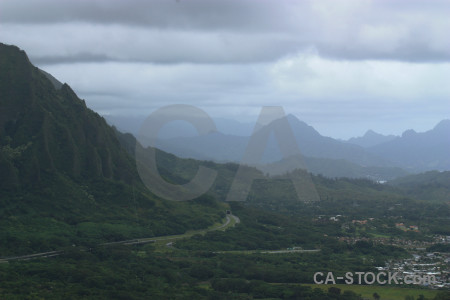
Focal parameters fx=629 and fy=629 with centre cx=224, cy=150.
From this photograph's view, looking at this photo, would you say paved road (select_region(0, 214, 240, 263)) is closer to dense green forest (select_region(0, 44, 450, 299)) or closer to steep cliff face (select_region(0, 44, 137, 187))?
dense green forest (select_region(0, 44, 450, 299))

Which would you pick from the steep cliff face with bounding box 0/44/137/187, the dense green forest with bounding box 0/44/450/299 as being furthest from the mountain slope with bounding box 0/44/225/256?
the dense green forest with bounding box 0/44/450/299

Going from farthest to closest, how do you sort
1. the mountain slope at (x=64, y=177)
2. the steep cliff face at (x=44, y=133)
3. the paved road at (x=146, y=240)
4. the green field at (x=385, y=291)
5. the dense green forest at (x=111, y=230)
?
1. the steep cliff face at (x=44, y=133)
2. the mountain slope at (x=64, y=177)
3. the paved road at (x=146, y=240)
4. the green field at (x=385, y=291)
5. the dense green forest at (x=111, y=230)

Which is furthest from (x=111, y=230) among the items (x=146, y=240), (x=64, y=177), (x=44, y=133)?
(x=44, y=133)

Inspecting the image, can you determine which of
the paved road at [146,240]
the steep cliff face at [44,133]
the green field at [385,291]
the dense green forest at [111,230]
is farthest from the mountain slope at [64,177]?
the green field at [385,291]

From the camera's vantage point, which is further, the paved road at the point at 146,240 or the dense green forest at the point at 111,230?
the paved road at the point at 146,240

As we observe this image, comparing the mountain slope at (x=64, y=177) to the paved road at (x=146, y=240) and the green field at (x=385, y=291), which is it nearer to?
the paved road at (x=146, y=240)

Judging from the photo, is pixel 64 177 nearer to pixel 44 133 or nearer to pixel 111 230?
pixel 44 133

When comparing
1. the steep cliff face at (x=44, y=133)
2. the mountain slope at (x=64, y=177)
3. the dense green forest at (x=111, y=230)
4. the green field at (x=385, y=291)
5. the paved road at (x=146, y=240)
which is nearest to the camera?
the dense green forest at (x=111, y=230)

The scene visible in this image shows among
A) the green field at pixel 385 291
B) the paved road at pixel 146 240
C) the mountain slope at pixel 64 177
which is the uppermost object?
the mountain slope at pixel 64 177
